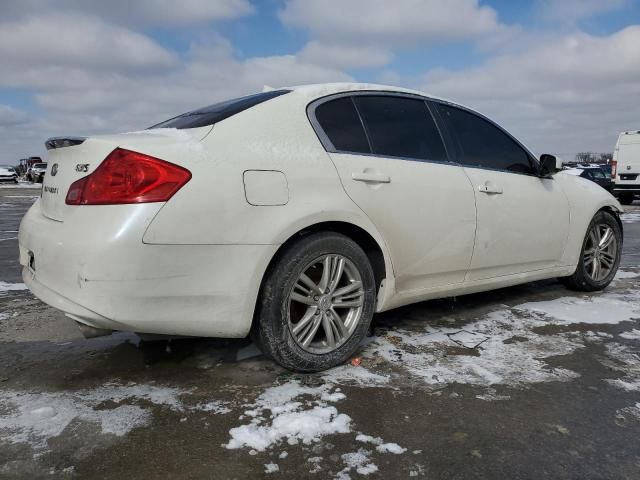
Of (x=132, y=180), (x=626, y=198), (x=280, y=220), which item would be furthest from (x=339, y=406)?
(x=626, y=198)

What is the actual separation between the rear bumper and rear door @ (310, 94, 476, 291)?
752 millimetres

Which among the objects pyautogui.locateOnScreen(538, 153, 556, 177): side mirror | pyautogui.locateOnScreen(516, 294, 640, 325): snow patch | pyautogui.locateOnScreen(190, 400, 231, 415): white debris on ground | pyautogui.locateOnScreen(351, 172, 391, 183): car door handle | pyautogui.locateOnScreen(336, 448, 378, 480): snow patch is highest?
pyautogui.locateOnScreen(538, 153, 556, 177): side mirror

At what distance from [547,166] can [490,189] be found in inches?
33.1

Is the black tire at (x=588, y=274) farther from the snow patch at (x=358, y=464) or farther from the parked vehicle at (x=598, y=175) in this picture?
the parked vehicle at (x=598, y=175)

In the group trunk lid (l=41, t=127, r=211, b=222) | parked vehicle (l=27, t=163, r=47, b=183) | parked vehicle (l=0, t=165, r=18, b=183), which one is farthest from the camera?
parked vehicle (l=27, t=163, r=47, b=183)

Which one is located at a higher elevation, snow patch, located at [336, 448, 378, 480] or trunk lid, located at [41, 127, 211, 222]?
trunk lid, located at [41, 127, 211, 222]

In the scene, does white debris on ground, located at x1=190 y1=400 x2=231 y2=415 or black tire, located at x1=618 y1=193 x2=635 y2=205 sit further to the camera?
black tire, located at x1=618 y1=193 x2=635 y2=205

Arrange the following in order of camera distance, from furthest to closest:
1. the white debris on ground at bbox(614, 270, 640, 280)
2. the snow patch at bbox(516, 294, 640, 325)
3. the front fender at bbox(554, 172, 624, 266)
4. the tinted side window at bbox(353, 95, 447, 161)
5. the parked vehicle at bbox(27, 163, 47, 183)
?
the parked vehicle at bbox(27, 163, 47, 183) → the white debris on ground at bbox(614, 270, 640, 280) → the front fender at bbox(554, 172, 624, 266) → the snow patch at bbox(516, 294, 640, 325) → the tinted side window at bbox(353, 95, 447, 161)

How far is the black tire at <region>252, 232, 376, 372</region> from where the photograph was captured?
2.46m

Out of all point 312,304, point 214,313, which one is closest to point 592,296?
point 312,304

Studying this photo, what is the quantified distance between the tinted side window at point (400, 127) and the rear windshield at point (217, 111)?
1.70ft

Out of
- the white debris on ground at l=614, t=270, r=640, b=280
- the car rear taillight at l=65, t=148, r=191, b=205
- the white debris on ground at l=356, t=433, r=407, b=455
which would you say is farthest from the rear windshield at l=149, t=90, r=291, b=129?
the white debris on ground at l=614, t=270, r=640, b=280

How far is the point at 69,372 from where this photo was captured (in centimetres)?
266

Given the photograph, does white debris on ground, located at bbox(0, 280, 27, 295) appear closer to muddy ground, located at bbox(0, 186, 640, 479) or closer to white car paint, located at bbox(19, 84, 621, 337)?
muddy ground, located at bbox(0, 186, 640, 479)
